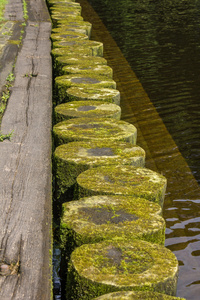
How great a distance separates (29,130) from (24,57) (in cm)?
270

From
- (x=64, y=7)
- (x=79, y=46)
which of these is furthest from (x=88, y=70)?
(x=64, y=7)

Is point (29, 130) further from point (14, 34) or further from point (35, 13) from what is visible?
point (35, 13)

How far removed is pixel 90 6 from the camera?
17.4 meters

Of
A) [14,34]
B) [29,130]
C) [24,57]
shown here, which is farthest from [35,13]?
[29,130]

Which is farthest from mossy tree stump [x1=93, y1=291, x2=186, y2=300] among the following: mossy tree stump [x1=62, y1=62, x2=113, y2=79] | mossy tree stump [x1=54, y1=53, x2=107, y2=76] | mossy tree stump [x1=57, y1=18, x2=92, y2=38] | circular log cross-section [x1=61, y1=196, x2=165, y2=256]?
mossy tree stump [x1=57, y1=18, x2=92, y2=38]

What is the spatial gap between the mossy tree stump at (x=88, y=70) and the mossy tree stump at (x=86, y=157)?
2007mm

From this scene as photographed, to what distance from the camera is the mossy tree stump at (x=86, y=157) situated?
10.4 ft

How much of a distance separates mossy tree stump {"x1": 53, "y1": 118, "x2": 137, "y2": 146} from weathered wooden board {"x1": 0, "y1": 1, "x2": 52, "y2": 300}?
146 millimetres

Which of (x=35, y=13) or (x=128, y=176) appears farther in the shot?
(x=35, y=13)

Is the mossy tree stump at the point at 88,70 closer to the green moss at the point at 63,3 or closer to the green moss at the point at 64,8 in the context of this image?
the green moss at the point at 64,8

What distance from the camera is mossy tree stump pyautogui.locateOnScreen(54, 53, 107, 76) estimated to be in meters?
5.72

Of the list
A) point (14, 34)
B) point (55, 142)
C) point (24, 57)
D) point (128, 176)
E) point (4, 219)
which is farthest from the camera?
point (14, 34)

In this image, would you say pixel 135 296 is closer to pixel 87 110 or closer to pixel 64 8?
pixel 87 110

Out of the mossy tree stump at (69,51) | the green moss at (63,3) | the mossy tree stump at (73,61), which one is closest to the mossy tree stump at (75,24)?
the mossy tree stump at (69,51)
